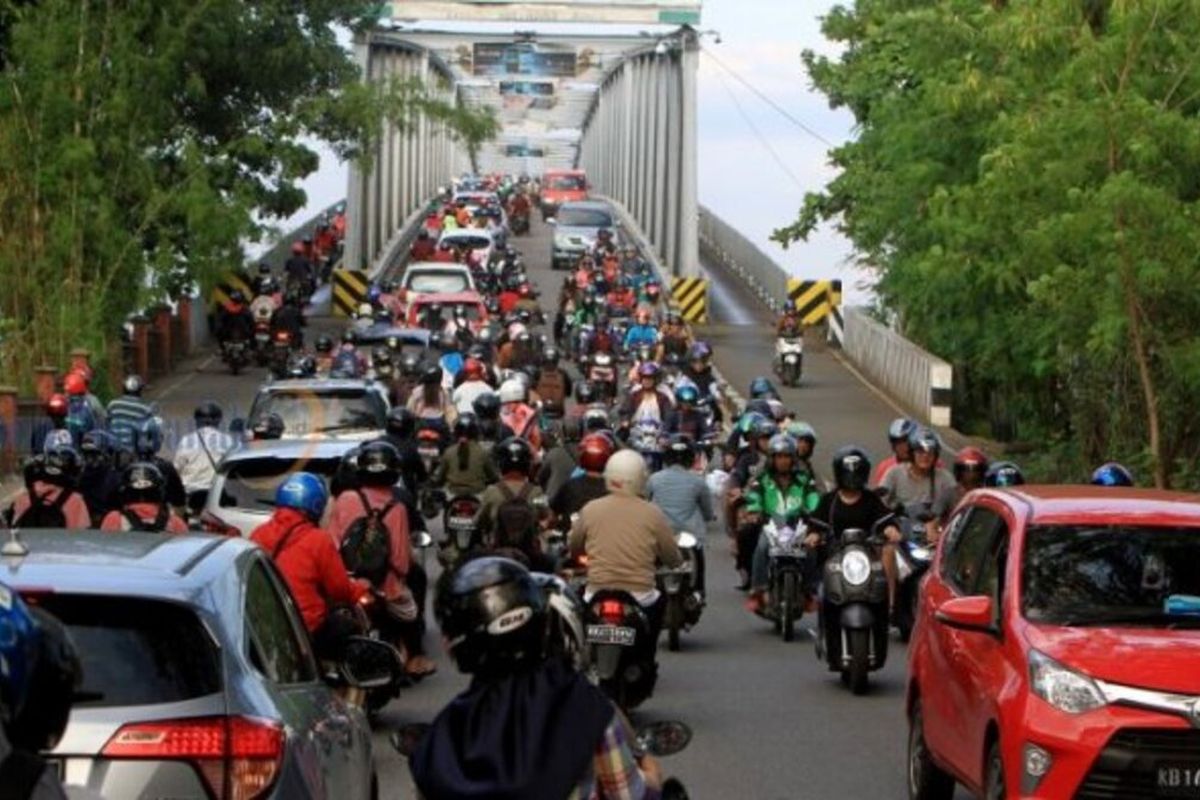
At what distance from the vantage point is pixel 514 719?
6.16 meters

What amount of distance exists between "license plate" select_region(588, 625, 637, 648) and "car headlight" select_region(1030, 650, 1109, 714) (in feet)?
14.2

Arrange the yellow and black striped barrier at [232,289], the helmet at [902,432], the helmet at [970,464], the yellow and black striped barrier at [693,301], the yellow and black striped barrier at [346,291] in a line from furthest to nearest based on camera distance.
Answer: the yellow and black striped barrier at [693,301] < the yellow and black striped barrier at [346,291] < the yellow and black striped barrier at [232,289] < the helmet at [902,432] < the helmet at [970,464]

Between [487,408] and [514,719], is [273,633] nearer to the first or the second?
[514,719]

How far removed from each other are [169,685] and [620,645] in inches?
319

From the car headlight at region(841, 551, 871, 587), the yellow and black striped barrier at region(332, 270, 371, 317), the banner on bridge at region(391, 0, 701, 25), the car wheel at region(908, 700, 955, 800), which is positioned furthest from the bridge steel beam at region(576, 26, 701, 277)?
the car wheel at region(908, 700, 955, 800)

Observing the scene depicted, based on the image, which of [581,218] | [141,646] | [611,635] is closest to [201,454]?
[611,635]

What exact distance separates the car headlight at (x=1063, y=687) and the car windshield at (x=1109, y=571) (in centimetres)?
55

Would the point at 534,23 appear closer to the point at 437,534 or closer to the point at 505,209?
the point at 505,209

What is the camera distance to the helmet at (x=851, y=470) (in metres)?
19.1

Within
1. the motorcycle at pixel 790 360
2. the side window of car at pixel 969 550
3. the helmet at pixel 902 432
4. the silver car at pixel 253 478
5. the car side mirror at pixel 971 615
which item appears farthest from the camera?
the motorcycle at pixel 790 360

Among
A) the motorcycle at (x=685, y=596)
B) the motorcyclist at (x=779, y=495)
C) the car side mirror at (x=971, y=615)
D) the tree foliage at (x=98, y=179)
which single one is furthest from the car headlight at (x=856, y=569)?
the tree foliage at (x=98, y=179)

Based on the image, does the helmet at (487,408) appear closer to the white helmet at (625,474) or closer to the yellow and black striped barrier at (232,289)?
the white helmet at (625,474)

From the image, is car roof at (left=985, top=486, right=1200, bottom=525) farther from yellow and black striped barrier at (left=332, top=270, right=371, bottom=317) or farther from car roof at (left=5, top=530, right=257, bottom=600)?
yellow and black striped barrier at (left=332, top=270, right=371, bottom=317)

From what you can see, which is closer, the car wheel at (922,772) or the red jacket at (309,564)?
the car wheel at (922,772)
